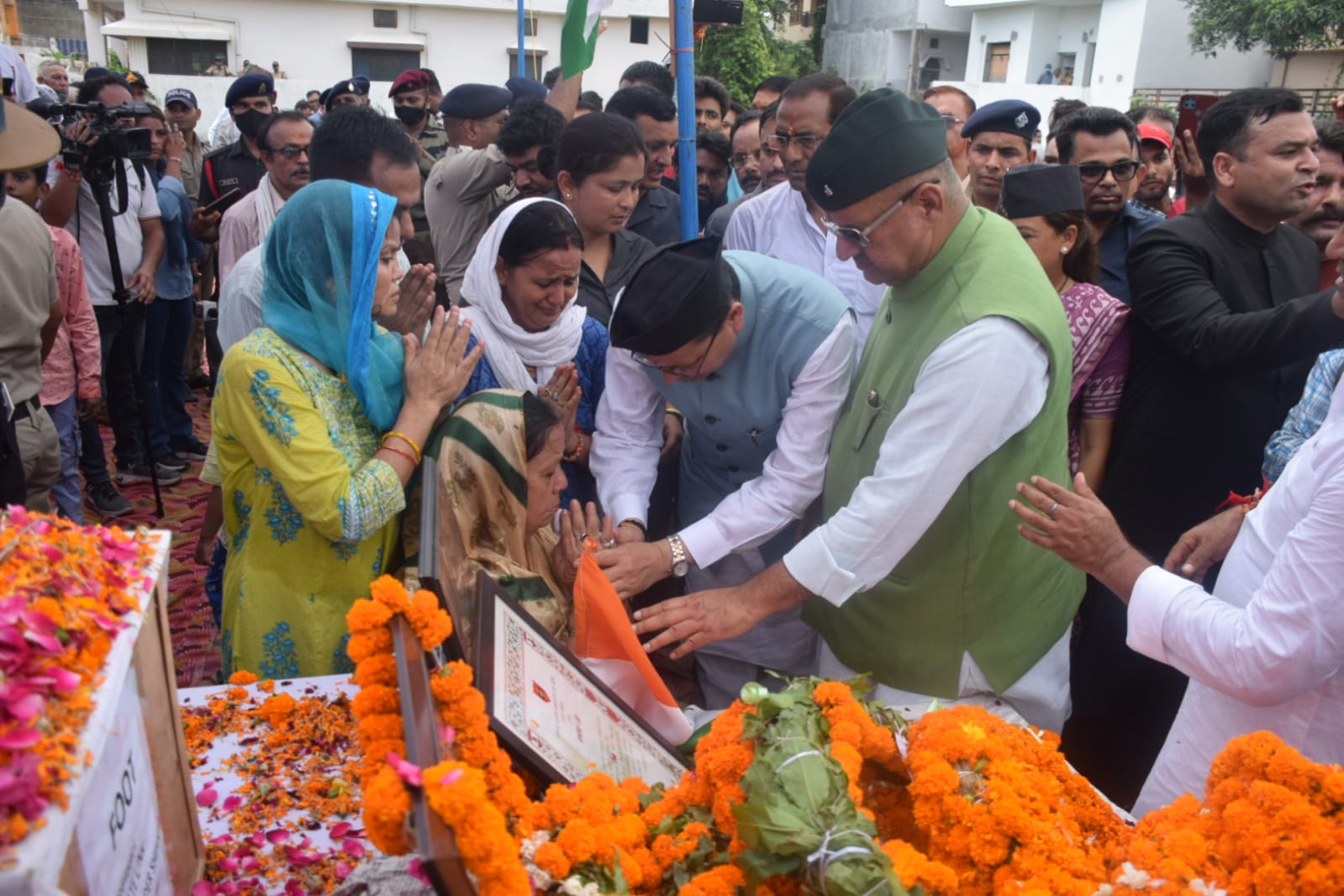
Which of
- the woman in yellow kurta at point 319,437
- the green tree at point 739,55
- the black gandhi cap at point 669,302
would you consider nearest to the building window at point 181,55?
the green tree at point 739,55

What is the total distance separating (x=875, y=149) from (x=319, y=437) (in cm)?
129

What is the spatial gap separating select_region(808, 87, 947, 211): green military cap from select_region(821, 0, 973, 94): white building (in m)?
32.3

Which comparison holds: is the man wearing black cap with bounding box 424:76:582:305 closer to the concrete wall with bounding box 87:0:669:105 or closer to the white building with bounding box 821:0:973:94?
the concrete wall with bounding box 87:0:669:105

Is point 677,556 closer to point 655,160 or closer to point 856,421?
point 856,421

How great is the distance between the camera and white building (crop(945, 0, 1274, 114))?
27328mm

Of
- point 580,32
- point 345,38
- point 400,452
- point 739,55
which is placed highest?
point 345,38

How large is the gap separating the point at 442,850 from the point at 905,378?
1.44m

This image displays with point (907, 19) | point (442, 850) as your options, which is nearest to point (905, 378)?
point (442, 850)

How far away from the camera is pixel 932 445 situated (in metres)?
1.84

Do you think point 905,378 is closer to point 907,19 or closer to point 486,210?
point 486,210

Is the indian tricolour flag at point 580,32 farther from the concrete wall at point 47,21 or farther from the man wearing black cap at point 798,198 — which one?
the concrete wall at point 47,21

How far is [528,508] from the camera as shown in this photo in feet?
7.36

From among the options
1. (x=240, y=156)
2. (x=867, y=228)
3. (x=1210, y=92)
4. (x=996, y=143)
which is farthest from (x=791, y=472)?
(x=1210, y=92)

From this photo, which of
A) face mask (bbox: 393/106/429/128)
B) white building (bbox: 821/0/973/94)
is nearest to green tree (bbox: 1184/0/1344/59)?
white building (bbox: 821/0/973/94)
